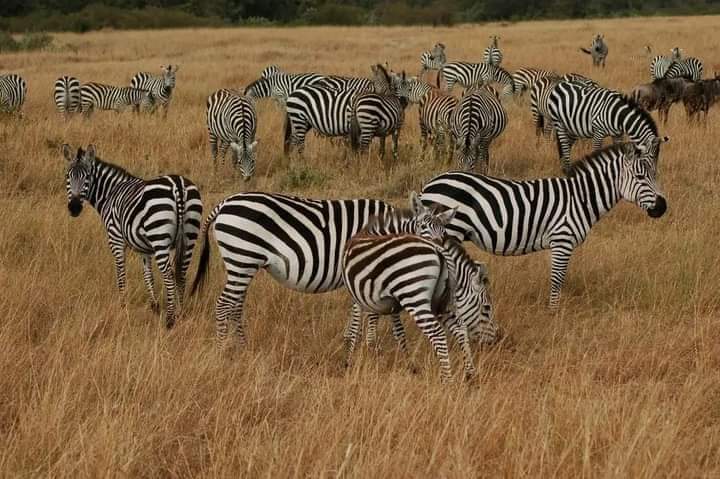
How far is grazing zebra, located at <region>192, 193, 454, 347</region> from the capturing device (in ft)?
17.3

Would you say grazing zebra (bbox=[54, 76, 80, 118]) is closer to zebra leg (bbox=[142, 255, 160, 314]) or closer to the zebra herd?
the zebra herd

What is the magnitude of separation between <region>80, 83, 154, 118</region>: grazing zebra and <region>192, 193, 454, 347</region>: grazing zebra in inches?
490

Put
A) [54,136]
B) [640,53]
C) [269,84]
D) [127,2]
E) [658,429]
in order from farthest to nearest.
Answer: [127,2], [640,53], [269,84], [54,136], [658,429]

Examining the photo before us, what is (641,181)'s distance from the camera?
252 inches

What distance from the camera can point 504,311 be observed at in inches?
244

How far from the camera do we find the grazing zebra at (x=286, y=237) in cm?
527

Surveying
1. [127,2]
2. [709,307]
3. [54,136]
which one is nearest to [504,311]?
[709,307]

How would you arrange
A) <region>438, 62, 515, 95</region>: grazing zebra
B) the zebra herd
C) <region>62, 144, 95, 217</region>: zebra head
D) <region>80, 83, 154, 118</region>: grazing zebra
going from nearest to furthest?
the zebra herd → <region>62, 144, 95, 217</region>: zebra head → <region>80, 83, 154, 118</region>: grazing zebra → <region>438, 62, 515, 95</region>: grazing zebra

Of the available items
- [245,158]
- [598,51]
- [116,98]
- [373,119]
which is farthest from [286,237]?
[598,51]

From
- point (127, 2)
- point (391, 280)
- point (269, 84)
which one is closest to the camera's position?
point (391, 280)

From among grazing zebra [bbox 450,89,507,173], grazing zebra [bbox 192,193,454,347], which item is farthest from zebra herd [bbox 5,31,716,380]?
grazing zebra [bbox 450,89,507,173]

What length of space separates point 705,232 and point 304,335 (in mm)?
4300

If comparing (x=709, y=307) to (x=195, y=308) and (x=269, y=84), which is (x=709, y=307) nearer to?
(x=195, y=308)

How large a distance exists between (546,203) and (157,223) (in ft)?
10.1
